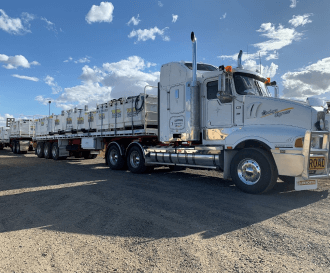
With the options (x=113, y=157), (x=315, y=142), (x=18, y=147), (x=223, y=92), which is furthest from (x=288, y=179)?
(x=18, y=147)

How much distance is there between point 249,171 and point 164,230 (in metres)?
3.38

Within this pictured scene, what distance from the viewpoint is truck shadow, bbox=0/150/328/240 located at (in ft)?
14.2

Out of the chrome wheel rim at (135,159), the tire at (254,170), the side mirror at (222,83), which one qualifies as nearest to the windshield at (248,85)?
the side mirror at (222,83)

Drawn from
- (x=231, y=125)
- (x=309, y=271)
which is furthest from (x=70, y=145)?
(x=309, y=271)

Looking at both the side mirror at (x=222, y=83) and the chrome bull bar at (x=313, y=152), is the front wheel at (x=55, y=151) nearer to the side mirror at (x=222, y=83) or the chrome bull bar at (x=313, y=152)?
the side mirror at (x=222, y=83)

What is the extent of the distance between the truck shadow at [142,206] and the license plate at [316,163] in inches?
28.2

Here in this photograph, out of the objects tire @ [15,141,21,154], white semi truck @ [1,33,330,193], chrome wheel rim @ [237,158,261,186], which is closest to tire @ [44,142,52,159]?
white semi truck @ [1,33,330,193]

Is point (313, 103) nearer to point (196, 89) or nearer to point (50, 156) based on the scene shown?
point (196, 89)

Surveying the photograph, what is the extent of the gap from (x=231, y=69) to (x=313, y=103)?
2.24m

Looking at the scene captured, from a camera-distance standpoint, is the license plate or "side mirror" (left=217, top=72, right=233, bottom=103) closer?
the license plate

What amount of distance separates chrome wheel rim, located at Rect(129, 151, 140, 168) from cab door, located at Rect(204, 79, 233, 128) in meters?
3.62

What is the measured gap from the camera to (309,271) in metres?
2.90

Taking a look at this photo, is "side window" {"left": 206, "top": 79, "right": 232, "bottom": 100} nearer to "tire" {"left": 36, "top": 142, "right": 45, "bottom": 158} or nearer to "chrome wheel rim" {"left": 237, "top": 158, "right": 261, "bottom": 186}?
"chrome wheel rim" {"left": 237, "top": 158, "right": 261, "bottom": 186}

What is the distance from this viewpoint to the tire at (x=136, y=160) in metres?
10.5
